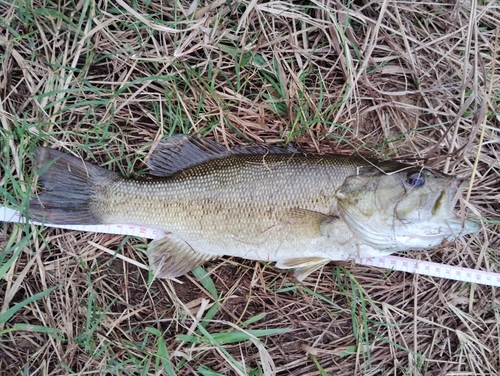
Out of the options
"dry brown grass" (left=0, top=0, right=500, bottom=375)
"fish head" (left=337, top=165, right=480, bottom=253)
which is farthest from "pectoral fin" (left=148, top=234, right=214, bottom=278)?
"fish head" (left=337, top=165, right=480, bottom=253)

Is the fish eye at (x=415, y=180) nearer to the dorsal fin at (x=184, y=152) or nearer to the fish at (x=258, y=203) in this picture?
the fish at (x=258, y=203)

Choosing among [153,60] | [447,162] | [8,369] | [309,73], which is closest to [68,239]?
[8,369]

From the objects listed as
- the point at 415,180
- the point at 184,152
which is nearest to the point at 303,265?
the point at 415,180

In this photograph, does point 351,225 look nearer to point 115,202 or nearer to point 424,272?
point 424,272

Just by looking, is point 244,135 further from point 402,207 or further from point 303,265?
point 402,207

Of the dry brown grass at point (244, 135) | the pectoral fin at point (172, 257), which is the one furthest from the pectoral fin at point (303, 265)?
the pectoral fin at point (172, 257)

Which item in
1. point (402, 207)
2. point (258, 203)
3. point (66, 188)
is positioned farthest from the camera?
point (66, 188)
